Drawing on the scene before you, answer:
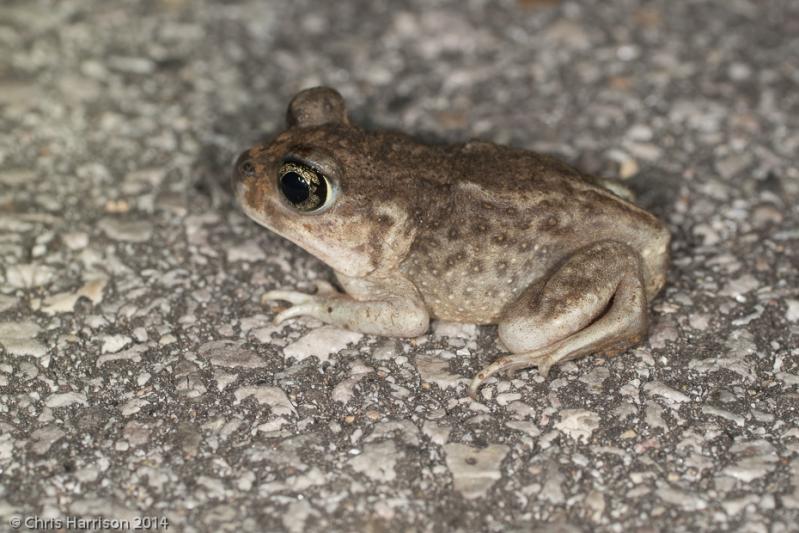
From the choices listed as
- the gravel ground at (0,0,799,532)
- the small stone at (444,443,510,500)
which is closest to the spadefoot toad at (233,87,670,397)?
the gravel ground at (0,0,799,532)

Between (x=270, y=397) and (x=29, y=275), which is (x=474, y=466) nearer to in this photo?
(x=270, y=397)

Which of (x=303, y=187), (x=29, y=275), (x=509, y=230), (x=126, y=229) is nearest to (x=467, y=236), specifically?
(x=509, y=230)

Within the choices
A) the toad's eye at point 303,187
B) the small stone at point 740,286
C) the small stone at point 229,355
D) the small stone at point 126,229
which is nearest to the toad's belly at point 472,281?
the toad's eye at point 303,187

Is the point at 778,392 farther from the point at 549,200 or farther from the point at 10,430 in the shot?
the point at 10,430

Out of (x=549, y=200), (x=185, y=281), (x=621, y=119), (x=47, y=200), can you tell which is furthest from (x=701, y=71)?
(x=47, y=200)

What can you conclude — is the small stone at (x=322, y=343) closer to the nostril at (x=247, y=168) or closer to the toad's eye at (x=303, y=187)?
the toad's eye at (x=303, y=187)

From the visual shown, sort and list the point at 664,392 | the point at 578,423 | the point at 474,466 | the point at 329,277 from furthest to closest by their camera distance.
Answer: the point at 329,277, the point at 664,392, the point at 578,423, the point at 474,466

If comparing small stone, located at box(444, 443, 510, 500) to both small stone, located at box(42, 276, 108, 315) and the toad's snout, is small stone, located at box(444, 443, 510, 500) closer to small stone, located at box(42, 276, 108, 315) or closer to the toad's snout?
the toad's snout
